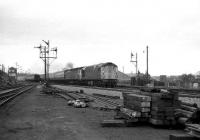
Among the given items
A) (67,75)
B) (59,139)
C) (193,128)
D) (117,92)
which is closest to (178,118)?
(193,128)

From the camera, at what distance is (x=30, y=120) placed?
12836 mm

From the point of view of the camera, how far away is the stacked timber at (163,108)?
1074 cm

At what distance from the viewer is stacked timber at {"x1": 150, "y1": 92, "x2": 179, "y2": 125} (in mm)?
10742

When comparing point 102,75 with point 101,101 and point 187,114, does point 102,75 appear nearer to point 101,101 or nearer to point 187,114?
point 101,101

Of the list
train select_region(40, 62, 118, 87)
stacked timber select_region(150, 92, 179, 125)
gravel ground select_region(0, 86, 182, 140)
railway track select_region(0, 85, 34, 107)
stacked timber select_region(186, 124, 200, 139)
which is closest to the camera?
stacked timber select_region(186, 124, 200, 139)

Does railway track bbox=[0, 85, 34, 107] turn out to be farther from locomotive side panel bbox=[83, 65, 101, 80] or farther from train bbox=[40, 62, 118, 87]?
locomotive side panel bbox=[83, 65, 101, 80]

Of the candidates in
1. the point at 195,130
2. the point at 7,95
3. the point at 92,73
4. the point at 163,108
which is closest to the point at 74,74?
the point at 92,73

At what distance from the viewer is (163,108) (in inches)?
426

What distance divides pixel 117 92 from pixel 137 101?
14.7 metres

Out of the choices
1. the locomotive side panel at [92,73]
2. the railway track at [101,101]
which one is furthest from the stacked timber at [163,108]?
the locomotive side panel at [92,73]

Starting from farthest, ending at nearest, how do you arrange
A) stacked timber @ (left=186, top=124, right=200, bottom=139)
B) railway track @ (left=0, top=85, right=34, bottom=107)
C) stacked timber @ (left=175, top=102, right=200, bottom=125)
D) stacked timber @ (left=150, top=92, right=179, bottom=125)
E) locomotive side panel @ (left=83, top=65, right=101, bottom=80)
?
locomotive side panel @ (left=83, top=65, right=101, bottom=80), railway track @ (left=0, top=85, right=34, bottom=107), stacked timber @ (left=150, top=92, right=179, bottom=125), stacked timber @ (left=175, top=102, right=200, bottom=125), stacked timber @ (left=186, top=124, right=200, bottom=139)

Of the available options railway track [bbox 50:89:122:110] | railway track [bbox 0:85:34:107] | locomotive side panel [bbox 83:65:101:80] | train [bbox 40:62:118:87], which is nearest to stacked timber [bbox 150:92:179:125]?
railway track [bbox 50:89:122:110]

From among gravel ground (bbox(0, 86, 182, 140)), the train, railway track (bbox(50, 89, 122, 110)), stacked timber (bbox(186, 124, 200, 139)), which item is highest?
the train

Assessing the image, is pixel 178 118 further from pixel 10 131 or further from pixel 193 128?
pixel 10 131
